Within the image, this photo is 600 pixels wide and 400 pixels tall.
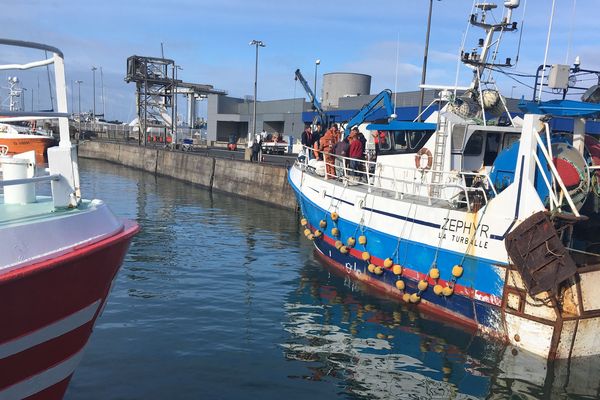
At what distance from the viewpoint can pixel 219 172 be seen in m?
30.0

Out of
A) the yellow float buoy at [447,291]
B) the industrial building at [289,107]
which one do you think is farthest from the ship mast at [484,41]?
the industrial building at [289,107]

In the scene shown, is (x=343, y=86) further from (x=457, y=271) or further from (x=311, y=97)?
(x=457, y=271)

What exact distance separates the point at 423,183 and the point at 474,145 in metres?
2.47

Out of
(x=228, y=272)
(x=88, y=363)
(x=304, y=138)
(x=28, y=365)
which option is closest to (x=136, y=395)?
(x=88, y=363)

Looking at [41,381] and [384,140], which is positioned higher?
[384,140]

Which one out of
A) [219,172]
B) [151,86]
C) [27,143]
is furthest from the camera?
[151,86]

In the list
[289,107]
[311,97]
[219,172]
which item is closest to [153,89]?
[289,107]

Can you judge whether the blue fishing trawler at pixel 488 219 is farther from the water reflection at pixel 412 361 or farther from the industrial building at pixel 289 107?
the industrial building at pixel 289 107

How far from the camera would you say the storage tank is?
159 feet

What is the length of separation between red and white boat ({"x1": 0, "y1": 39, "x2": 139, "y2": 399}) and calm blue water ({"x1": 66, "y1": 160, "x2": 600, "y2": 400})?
224 cm

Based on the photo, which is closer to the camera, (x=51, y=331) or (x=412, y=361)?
(x=51, y=331)

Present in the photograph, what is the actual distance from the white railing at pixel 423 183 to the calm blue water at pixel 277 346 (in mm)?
2443

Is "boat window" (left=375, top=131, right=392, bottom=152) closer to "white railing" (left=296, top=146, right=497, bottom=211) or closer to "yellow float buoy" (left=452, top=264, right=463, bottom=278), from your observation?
"white railing" (left=296, top=146, right=497, bottom=211)

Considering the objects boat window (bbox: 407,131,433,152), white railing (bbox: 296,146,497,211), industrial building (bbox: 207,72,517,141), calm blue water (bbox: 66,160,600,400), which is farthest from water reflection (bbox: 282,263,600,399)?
industrial building (bbox: 207,72,517,141)
